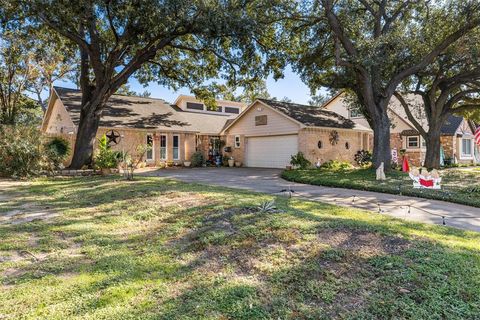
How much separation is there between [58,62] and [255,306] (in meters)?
29.3

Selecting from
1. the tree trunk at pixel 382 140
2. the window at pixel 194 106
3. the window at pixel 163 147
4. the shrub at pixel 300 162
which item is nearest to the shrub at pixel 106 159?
the window at pixel 163 147

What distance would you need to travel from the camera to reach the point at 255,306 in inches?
116

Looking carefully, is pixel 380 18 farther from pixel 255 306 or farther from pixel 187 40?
pixel 255 306

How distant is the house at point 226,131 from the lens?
19594 millimetres

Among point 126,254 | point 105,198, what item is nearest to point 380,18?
point 105,198

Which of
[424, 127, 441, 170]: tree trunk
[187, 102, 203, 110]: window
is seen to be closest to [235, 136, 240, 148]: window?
[187, 102, 203, 110]: window

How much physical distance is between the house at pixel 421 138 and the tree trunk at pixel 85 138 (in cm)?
1655

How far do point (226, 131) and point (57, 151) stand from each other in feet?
38.0

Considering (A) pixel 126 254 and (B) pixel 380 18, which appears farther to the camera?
(B) pixel 380 18

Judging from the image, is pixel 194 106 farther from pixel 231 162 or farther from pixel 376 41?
pixel 376 41

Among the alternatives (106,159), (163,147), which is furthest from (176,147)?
(106,159)

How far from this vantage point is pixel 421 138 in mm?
24516

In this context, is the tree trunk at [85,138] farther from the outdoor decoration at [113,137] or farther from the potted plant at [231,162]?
the potted plant at [231,162]

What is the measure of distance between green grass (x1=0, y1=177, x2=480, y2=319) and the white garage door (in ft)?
46.0
